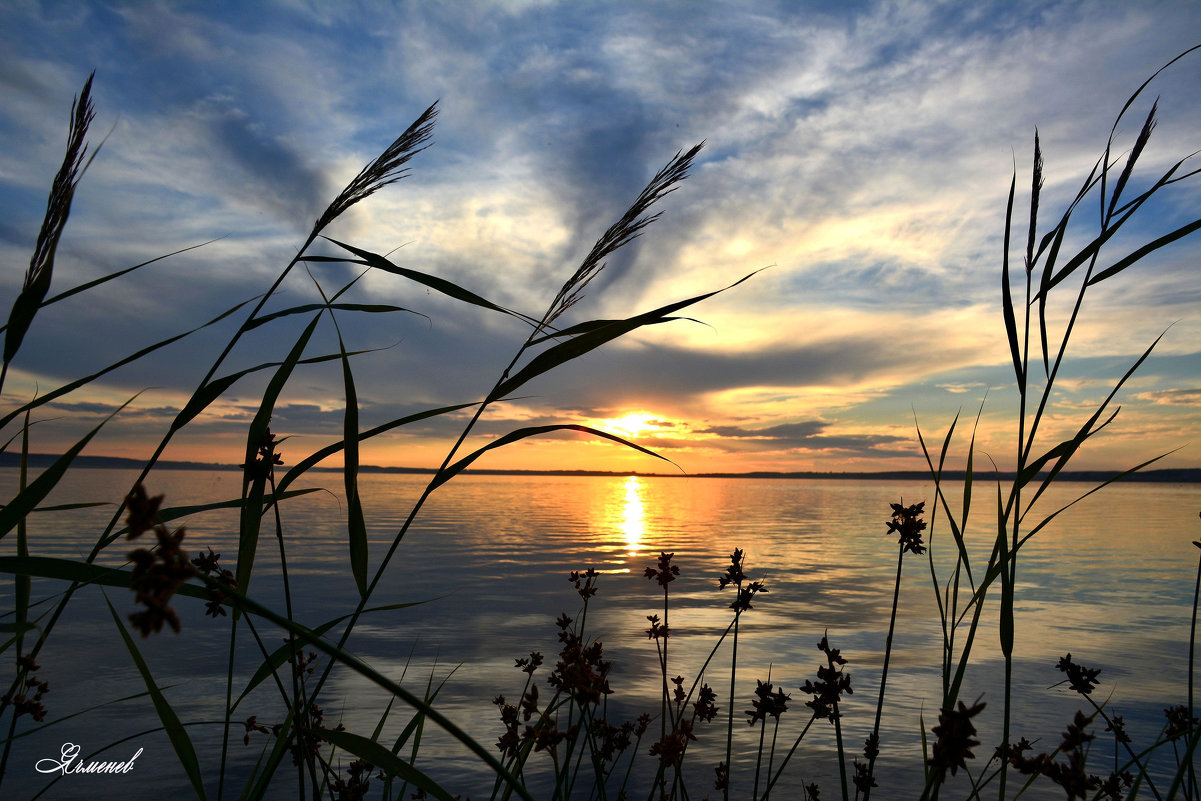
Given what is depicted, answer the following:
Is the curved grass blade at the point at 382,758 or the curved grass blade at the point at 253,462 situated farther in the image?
the curved grass blade at the point at 253,462

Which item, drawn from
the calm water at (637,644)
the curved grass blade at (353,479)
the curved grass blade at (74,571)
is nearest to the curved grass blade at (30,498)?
the curved grass blade at (74,571)

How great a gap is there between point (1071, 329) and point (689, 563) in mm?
13709

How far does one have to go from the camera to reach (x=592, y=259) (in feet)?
5.92

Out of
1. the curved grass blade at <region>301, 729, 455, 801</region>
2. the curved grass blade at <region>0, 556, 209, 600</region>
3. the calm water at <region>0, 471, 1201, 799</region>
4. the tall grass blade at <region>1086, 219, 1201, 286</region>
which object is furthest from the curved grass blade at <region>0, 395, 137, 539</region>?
the tall grass blade at <region>1086, 219, 1201, 286</region>

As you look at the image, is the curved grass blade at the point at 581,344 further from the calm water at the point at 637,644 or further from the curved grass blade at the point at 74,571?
the curved grass blade at the point at 74,571

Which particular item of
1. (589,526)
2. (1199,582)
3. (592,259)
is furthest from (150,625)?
(589,526)

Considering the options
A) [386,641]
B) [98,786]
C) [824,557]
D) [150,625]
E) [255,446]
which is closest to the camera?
[150,625]

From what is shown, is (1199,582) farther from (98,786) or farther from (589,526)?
(589,526)

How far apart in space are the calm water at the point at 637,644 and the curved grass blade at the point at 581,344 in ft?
1.48

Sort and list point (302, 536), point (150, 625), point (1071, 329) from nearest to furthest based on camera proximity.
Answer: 1. point (150, 625)
2. point (1071, 329)
3. point (302, 536)

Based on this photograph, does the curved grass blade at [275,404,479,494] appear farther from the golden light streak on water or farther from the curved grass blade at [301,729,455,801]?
the golden light streak on water

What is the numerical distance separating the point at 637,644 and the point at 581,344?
7.62 m

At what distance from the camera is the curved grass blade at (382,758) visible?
4.13ft

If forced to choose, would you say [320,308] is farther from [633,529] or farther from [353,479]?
[633,529]
